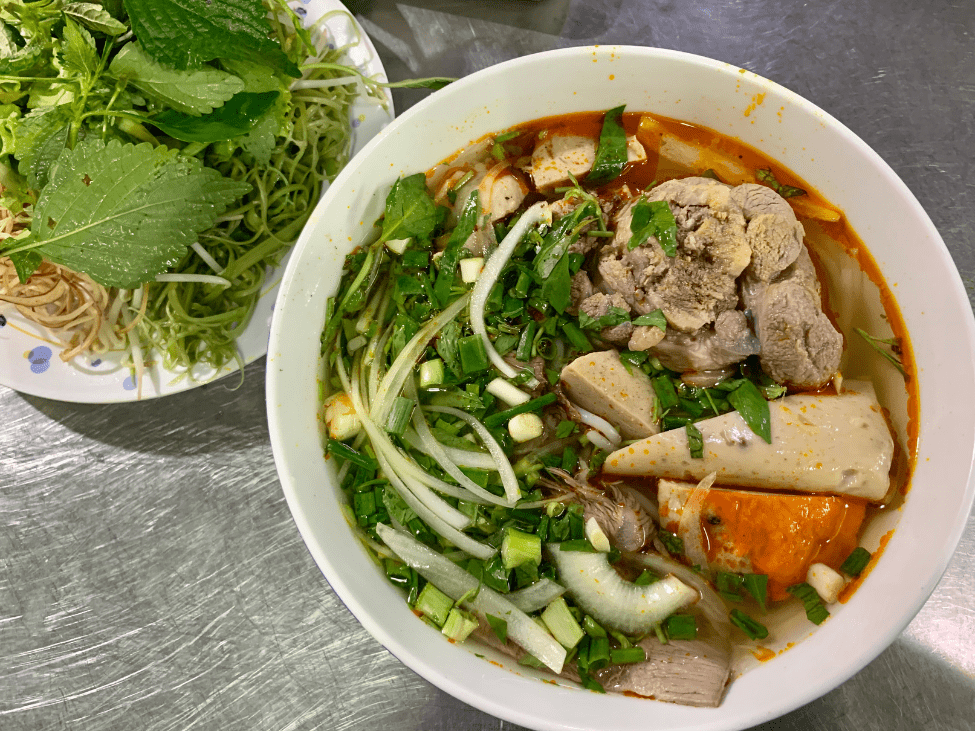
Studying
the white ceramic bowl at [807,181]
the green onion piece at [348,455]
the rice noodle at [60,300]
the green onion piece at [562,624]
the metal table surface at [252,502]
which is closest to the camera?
the white ceramic bowl at [807,181]

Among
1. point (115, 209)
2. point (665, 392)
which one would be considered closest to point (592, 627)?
point (665, 392)

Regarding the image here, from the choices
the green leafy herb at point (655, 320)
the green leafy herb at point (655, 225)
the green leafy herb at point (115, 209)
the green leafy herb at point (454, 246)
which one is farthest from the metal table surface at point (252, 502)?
the green leafy herb at point (655, 320)

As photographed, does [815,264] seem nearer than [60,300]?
Yes

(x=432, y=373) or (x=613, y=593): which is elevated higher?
(x=432, y=373)

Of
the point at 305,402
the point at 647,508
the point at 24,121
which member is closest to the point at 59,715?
the point at 305,402

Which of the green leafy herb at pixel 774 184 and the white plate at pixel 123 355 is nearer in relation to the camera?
the green leafy herb at pixel 774 184

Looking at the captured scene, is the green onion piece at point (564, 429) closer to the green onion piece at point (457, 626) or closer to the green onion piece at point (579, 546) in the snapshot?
the green onion piece at point (579, 546)

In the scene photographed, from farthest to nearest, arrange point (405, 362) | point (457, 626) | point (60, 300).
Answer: point (60, 300)
point (405, 362)
point (457, 626)

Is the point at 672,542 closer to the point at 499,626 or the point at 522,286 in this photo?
the point at 499,626

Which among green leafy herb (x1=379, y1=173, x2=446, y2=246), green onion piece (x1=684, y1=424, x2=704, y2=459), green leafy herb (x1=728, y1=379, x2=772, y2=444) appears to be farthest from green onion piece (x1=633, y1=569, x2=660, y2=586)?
green leafy herb (x1=379, y1=173, x2=446, y2=246)
